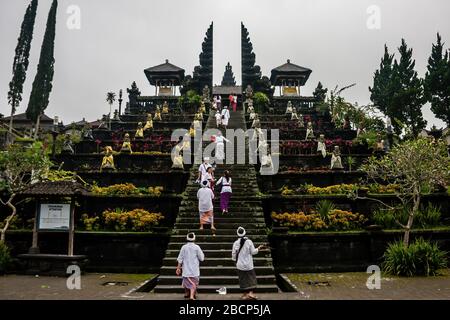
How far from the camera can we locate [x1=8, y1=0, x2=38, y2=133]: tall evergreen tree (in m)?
35.8

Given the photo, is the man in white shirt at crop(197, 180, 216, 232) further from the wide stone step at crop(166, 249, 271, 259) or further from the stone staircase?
the wide stone step at crop(166, 249, 271, 259)

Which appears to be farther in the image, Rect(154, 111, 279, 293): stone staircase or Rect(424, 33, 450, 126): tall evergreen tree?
Rect(424, 33, 450, 126): tall evergreen tree

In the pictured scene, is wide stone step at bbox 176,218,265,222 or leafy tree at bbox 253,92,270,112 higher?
leafy tree at bbox 253,92,270,112

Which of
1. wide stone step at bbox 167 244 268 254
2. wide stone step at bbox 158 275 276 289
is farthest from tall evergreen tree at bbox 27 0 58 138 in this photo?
wide stone step at bbox 158 275 276 289

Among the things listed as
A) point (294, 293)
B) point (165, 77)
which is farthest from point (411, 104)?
point (294, 293)

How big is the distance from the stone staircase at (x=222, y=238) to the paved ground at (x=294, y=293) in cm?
72

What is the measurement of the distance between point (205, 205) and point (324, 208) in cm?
410

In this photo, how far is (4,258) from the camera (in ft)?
39.4

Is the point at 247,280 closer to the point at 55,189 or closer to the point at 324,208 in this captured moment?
the point at 324,208

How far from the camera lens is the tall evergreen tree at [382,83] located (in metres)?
40.7

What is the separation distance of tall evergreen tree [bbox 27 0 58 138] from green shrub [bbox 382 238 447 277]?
32.0m
